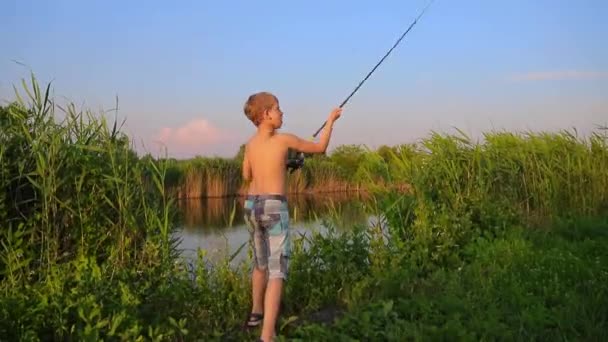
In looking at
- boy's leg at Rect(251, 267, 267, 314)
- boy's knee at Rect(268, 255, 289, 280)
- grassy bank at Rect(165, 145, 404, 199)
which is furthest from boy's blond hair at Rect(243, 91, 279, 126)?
grassy bank at Rect(165, 145, 404, 199)

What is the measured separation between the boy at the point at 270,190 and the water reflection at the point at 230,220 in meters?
1.47

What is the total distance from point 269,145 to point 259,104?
0.30 m

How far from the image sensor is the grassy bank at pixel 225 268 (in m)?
4.24

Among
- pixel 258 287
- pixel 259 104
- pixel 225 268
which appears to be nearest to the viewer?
pixel 259 104

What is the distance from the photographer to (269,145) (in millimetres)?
4562

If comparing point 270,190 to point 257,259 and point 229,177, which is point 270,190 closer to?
point 257,259

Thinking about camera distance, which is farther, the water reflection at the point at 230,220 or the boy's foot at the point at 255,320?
the water reflection at the point at 230,220

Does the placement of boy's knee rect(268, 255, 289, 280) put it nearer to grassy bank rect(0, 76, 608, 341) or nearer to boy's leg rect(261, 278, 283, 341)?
boy's leg rect(261, 278, 283, 341)

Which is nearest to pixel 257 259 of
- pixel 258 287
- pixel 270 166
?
pixel 258 287

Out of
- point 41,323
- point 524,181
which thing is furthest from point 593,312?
point 524,181

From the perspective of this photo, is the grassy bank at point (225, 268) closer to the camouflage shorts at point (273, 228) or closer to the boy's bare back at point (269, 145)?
the camouflage shorts at point (273, 228)

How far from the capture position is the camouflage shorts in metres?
4.48

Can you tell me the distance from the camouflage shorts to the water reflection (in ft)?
4.88

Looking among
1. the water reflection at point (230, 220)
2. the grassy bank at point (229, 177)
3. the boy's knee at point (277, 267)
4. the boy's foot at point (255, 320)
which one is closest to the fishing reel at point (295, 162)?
the boy's knee at point (277, 267)
